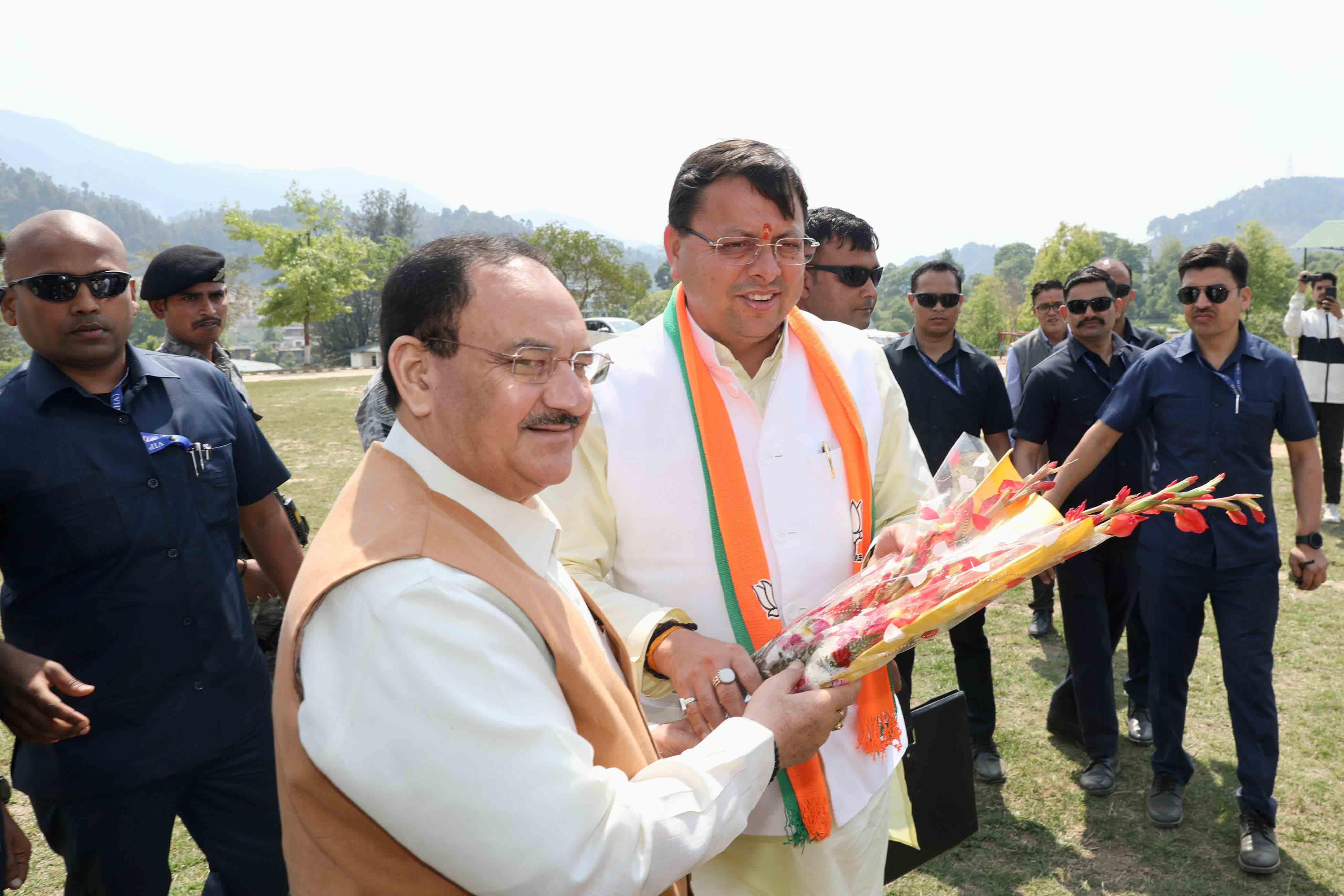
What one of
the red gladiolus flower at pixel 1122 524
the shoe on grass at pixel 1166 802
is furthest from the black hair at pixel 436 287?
the shoe on grass at pixel 1166 802

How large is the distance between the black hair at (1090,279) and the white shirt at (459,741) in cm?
479

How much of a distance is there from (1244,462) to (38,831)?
6107mm

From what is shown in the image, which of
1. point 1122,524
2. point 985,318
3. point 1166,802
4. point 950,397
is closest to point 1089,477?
point 950,397

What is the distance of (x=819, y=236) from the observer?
4672mm

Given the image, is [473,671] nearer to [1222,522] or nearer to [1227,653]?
[1222,522]

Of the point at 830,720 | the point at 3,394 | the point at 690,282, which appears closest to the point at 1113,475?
the point at 690,282

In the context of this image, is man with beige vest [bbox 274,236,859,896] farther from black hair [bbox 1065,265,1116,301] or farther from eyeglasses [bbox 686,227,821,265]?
black hair [bbox 1065,265,1116,301]

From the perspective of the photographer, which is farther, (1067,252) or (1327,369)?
(1067,252)

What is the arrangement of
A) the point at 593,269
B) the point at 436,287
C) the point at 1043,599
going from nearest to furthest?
the point at 436,287 → the point at 1043,599 → the point at 593,269

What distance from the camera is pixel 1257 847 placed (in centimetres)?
382

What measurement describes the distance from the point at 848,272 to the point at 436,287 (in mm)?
3446

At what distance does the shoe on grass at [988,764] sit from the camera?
4.67m

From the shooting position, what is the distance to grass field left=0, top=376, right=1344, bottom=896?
151 inches

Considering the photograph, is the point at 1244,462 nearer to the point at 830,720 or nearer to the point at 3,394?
the point at 830,720
